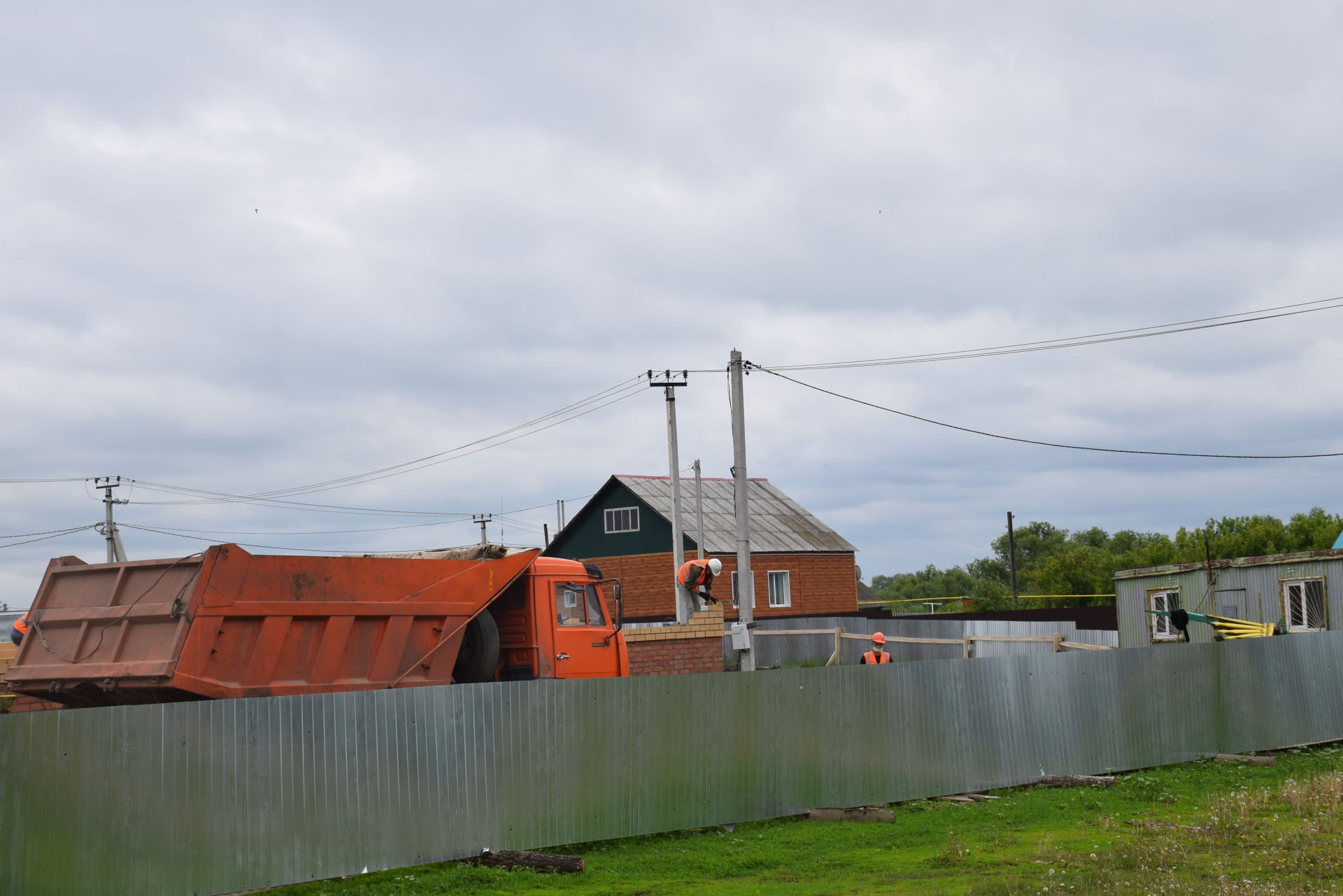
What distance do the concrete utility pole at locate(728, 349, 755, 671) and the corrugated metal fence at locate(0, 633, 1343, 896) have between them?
29.3 ft

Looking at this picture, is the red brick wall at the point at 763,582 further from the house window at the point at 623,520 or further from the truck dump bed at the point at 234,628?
the truck dump bed at the point at 234,628

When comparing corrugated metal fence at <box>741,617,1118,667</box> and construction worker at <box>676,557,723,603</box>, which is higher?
construction worker at <box>676,557,723,603</box>

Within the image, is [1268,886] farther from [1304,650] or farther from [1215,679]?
[1304,650]

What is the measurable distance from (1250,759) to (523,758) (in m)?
11.9

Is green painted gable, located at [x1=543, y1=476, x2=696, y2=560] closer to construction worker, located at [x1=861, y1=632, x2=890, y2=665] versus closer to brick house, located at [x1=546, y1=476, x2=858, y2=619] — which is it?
brick house, located at [x1=546, y1=476, x2=858, y2=619]

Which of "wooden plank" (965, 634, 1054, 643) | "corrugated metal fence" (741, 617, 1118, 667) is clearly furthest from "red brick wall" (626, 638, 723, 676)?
"wooden plank" (965, 634, 1054, 643)

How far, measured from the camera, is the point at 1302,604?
27500 mm

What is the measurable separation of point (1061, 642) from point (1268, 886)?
18.7 metres

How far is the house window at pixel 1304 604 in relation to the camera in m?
27.0

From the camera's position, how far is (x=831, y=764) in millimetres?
13492

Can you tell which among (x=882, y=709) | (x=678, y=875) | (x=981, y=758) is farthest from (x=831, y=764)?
(x=678, y=875)

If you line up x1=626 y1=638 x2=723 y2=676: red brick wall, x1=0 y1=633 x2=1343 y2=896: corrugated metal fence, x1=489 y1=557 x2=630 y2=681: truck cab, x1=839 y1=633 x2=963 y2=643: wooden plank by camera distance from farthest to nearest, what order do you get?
x1=839 y1=633 x2=963 y2=643: wooden plank, x1=626 y1=638 x2=723 y2=676: red brick wall, x1=489 y1=557 x2=630 y2=681: truck cab, x1=0 y1=633 x2=1343 y2=896: corrugated metal fence

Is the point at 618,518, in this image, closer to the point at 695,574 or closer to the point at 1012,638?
the point at 1012,638

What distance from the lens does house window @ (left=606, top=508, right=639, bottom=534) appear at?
53094 mm
